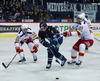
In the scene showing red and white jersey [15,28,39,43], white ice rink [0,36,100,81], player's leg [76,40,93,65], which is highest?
red and white jersey [15,28,39,43]

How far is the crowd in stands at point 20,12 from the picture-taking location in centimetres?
1455

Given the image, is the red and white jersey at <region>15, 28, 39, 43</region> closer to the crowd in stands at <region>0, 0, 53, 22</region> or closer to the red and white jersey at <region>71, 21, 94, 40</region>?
the red and white jersey at <region>71, 21, 94, 40</region>

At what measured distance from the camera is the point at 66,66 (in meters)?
6.26

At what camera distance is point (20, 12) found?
1493 centimetres

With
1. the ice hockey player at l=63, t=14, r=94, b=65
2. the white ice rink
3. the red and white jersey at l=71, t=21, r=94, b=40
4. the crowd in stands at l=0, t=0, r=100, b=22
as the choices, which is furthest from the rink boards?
the red and white jersey at l=71, t=21, r=94, b=40

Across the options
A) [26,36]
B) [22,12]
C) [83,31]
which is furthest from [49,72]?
[22,12]

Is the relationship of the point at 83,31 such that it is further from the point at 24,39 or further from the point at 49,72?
the point at 24,39

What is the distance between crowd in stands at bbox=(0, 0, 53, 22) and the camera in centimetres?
1455

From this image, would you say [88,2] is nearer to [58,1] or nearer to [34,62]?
[58,1]

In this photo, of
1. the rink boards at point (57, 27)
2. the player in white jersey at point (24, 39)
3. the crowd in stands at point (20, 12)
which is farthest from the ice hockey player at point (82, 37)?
the crowd in stands at point (20, 12)

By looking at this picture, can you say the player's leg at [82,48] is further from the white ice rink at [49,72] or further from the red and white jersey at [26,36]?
the red and white jersey at [26,36]

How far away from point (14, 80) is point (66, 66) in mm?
1718

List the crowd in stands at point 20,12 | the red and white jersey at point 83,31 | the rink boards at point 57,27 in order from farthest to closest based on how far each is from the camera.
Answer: the crowd in stands at point 20,12 → the rink boards at point 57,27 → the red and white jersey at point 83,31

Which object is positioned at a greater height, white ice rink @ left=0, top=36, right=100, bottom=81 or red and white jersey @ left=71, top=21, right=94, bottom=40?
red and white jersey @ left=71, top=21, right=94, bottom=40
